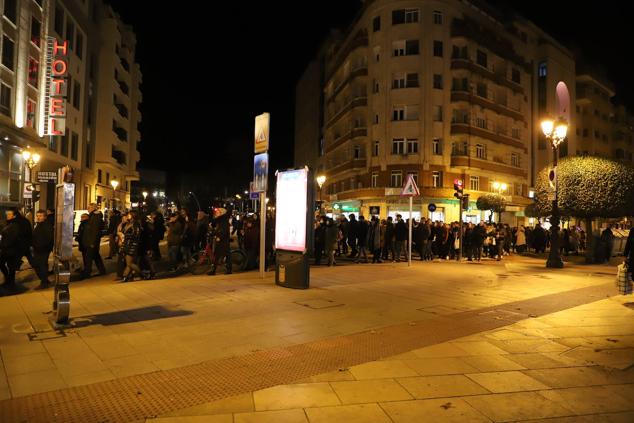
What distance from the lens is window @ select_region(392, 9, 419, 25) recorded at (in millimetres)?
40469

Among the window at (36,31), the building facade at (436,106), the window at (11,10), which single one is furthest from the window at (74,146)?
the building facade at (436,106)

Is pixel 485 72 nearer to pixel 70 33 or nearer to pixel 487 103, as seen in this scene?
pixel 487 103

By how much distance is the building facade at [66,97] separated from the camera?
2492 centimetres

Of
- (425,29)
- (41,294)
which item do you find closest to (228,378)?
(41,294)

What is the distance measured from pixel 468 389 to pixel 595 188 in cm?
2080

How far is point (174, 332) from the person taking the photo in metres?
6.72

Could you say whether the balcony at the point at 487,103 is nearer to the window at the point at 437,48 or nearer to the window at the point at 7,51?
the window at the point at 437,48

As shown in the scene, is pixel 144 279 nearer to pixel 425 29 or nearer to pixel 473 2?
pixel 425 29

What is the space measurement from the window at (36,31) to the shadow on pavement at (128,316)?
25.2 m

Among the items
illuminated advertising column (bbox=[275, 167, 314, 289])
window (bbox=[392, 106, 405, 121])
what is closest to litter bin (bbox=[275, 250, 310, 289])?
illuminated advertising column (bbox=[275, 167, 314, 289])

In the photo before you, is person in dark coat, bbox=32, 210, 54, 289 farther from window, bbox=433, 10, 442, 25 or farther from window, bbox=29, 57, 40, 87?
window, bbox=433, 10, 442, 25

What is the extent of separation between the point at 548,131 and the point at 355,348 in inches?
544

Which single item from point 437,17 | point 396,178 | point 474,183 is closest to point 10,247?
point 396,178

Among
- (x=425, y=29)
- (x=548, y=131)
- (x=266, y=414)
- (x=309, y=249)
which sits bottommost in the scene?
(x=266, y=414)
